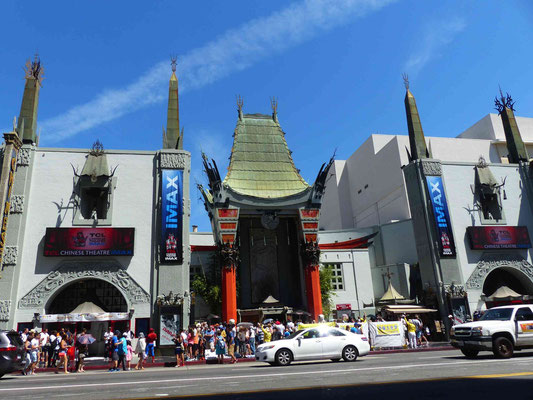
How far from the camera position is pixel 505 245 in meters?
32.4

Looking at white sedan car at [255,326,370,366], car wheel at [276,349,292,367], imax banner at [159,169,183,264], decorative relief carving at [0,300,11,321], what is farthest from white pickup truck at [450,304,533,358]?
decorative relief carving at [0,300,11,321]

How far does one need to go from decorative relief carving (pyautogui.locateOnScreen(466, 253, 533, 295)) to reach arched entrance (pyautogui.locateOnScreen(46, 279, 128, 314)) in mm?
25347

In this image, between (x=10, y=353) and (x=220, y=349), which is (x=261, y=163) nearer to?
(x=220, y=349)

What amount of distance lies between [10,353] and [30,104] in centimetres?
1975

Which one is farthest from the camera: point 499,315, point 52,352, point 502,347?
point 52,352

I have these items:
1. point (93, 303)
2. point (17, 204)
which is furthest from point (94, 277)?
point (17, 204)

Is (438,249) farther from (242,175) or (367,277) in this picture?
(242,175)

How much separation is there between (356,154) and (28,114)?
144 ft

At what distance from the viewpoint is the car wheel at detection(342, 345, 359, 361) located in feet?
52.0

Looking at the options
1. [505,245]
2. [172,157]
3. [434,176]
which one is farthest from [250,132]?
[505,245]

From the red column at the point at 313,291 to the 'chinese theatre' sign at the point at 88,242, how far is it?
51.2 feet

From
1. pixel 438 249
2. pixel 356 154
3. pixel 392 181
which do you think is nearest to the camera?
pixel 438 249

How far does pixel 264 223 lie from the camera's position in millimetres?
36719

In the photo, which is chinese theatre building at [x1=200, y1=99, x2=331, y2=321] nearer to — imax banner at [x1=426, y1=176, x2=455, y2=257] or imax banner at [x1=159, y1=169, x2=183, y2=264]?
imax banner at [x1=159, y1=169, x2=183, y2=264]
